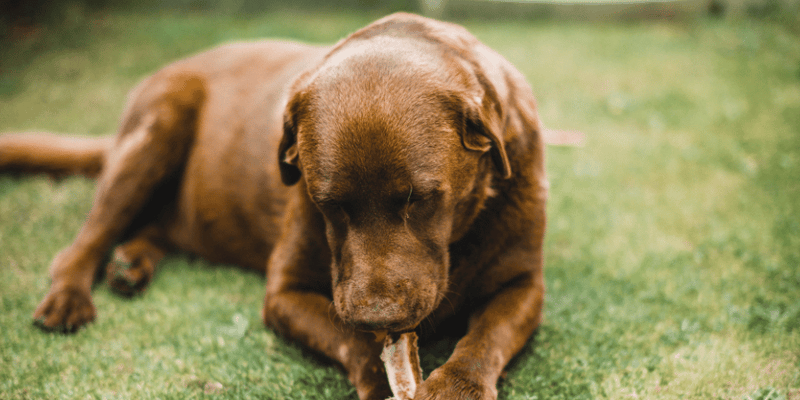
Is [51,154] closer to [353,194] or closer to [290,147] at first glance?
[290,147]

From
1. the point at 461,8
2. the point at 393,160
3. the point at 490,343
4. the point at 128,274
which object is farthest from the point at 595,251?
the point at 461,8

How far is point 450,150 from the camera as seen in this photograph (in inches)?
84.9

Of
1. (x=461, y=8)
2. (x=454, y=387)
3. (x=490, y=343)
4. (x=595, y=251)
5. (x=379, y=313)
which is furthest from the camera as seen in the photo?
(x=461, y=8)

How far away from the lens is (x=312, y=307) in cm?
266

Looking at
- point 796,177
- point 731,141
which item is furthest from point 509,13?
point 796,177

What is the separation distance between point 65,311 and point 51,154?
1909 mm

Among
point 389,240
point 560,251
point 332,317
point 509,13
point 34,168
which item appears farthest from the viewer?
point 509,13

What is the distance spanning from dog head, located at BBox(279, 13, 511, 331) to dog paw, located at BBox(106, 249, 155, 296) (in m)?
1.52

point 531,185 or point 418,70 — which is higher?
point 418,70

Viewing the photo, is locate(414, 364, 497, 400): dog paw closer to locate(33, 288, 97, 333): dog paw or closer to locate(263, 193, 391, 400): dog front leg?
locate(263, 193, 391, 400): dog front leg

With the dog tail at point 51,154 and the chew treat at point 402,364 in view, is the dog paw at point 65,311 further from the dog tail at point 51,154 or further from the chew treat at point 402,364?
the chew treat at point 402,364

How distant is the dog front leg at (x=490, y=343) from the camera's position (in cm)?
209

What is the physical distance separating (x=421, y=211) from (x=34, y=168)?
144 inches

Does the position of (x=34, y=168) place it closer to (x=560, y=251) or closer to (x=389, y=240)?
(x=389, y=240)
